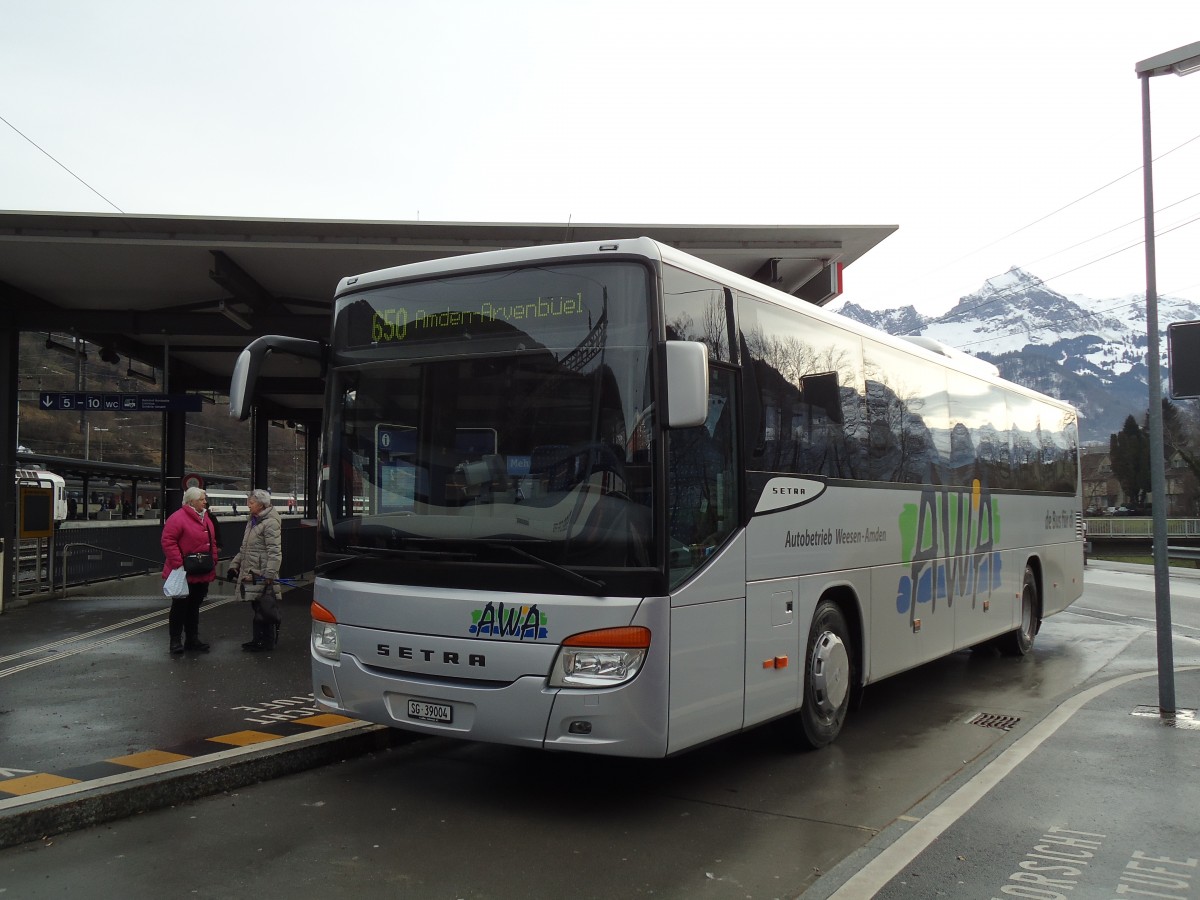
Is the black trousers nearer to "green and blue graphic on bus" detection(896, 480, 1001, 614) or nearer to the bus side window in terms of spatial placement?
the bus side window

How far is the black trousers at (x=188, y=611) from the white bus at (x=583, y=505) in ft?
16.8

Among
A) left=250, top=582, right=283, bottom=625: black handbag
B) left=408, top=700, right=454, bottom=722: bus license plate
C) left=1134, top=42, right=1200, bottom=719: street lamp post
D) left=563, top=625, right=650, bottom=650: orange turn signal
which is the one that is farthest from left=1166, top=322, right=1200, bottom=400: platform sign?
left=250, top=582, right=283, bottom=625: black handbag

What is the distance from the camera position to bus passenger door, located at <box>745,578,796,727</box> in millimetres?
6316

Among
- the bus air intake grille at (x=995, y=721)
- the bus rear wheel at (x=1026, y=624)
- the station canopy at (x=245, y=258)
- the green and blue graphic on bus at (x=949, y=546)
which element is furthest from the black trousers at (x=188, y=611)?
the bus rear wheel at (x=1026, y=624)

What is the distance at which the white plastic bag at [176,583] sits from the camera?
35.2 ft

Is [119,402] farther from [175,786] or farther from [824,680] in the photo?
[824,680]

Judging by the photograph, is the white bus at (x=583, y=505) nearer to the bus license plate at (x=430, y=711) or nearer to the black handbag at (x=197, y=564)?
the bus license plate at (x=430, y=711)

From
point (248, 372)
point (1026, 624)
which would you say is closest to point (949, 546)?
point (1026, 624)

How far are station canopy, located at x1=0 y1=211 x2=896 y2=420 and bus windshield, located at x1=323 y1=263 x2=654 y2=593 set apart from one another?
23.0 feet

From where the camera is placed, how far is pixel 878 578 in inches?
321

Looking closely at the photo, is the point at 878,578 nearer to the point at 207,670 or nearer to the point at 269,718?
the point at 269,718

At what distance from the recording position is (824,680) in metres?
7.24

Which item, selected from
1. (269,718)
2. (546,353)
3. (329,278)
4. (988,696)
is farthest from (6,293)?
(988,696)

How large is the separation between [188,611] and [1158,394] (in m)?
9.70
